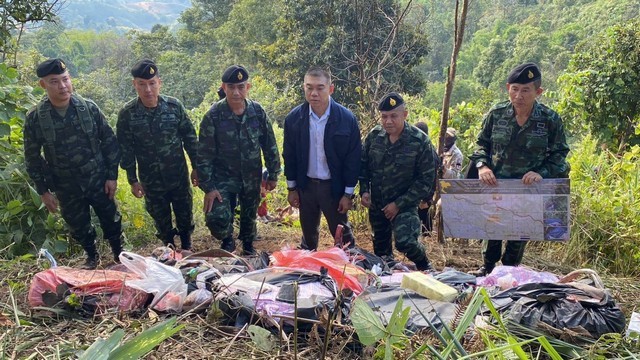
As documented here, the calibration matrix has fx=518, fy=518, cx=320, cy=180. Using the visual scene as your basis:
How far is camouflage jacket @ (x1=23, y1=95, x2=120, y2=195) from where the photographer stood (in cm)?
379

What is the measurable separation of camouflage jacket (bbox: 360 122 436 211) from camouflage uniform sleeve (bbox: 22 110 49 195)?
2462mm

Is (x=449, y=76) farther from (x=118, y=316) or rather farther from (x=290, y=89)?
(x=290, y=89)

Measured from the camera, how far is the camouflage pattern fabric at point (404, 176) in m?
3.75

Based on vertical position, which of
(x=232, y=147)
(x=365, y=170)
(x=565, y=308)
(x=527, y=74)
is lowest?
(x=565, y=308)

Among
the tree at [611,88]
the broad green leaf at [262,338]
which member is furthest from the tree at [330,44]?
the broad green leaf at [262,338]

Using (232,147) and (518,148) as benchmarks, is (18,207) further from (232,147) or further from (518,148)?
(518,148)

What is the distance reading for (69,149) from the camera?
3.84m

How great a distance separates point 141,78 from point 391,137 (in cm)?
189

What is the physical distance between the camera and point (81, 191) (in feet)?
13.1

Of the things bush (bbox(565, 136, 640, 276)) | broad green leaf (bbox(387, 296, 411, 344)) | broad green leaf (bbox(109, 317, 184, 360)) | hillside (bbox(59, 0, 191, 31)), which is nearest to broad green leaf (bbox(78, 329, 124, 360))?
broad green leaf (bbox(109, 317, 184, 360))

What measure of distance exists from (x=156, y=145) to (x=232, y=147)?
59cm

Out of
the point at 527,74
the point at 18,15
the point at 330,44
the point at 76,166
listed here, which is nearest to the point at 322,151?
the point at 527,74

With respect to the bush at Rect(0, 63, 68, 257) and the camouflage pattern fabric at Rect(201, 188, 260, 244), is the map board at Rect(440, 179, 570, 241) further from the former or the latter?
the bush at Rect(0, 63, 68, 257)

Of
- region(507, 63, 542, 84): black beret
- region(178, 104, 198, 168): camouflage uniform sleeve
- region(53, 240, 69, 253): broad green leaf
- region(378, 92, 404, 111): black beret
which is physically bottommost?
region(53, 240, 69, 253): broad green leaf
